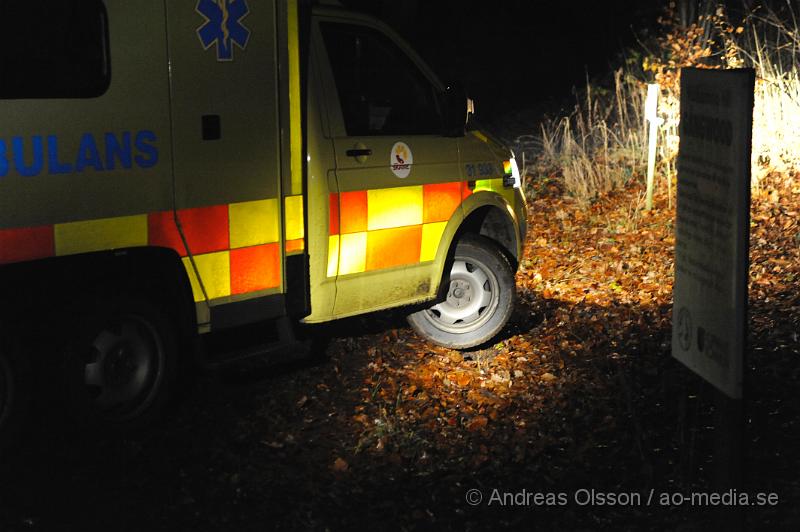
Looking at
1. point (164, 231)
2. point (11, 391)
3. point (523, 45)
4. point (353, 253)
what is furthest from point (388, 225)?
point (523, 45)

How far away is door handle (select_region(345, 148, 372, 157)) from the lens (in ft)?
19.4

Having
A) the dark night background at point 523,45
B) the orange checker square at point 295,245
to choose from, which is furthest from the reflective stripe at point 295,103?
the dark night background at point 523,45

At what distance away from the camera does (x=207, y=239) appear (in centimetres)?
540

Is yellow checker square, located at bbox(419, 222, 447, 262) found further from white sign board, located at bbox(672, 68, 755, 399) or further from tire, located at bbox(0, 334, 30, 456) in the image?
white sign board, located at bbox(672, 68, 755, 399)

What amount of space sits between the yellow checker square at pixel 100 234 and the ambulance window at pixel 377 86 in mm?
1312

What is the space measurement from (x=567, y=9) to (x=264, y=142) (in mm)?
20471

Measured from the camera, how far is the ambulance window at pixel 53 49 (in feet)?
15.3

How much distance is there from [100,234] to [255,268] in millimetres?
890

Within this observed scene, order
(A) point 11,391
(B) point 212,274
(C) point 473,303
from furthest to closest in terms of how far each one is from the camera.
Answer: (C) point 473,303, (B) point 212,274, (A) point 11,391

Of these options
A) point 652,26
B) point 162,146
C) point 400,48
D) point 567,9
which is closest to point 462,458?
point 162,146

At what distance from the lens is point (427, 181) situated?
6.33m

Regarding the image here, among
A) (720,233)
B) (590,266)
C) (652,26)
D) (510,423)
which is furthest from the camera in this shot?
(652,26)

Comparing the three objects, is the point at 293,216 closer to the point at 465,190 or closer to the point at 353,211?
the point at 353,211

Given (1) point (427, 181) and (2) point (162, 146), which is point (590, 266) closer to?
(1) point (427, 181)
